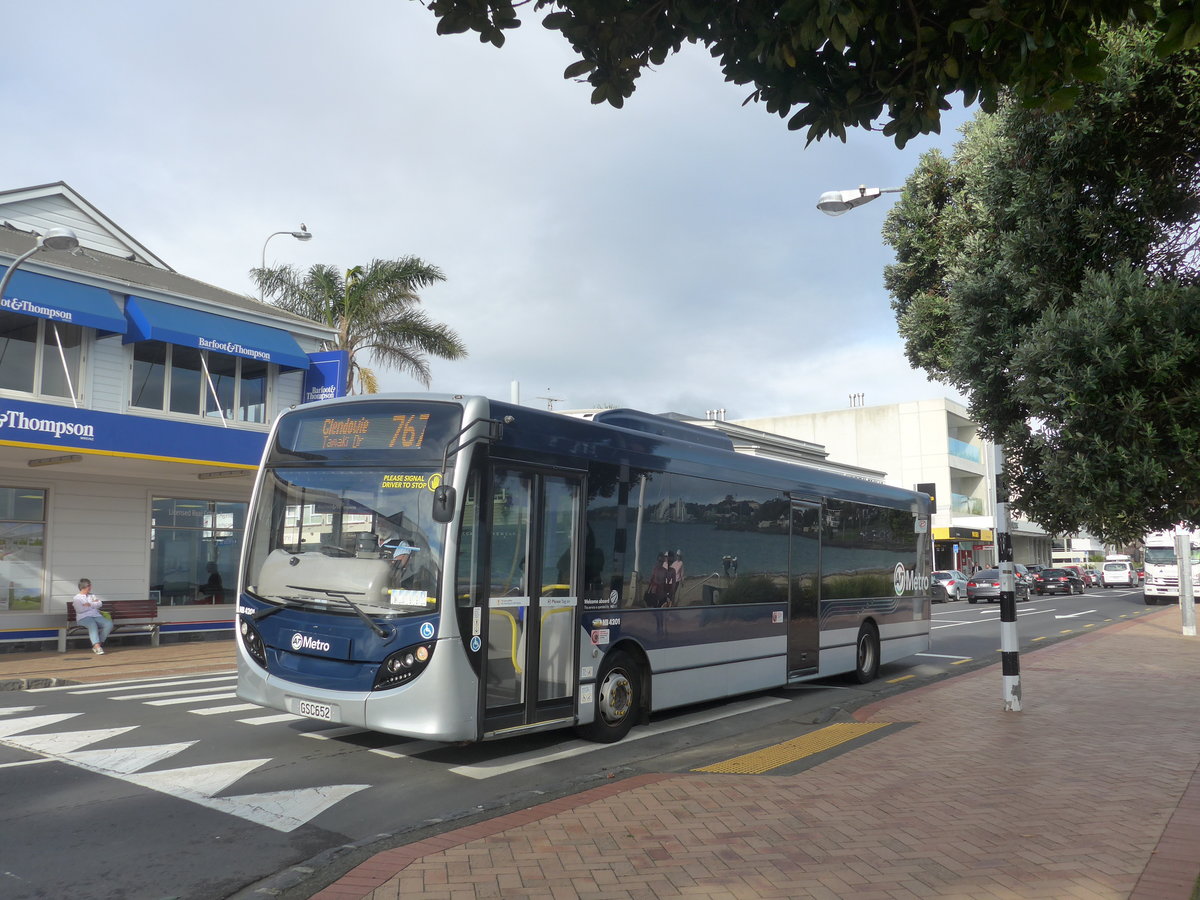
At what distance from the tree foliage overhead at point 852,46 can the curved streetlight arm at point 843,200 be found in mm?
6692

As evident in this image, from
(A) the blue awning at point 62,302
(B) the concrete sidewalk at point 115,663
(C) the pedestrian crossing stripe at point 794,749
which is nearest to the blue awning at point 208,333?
(A) the blue awning at point 62,302

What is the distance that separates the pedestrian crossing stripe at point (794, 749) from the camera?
7.84 meters

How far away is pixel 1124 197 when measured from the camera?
5.49 m

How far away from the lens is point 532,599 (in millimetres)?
8266

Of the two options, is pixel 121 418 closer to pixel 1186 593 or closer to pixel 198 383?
pixel 198 383

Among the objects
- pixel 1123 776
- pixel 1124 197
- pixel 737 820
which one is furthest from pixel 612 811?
pixel 1124 197

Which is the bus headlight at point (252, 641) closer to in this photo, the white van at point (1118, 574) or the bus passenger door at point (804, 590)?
the bus passenger door at point (804, 590)

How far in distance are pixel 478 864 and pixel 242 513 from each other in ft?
60.7

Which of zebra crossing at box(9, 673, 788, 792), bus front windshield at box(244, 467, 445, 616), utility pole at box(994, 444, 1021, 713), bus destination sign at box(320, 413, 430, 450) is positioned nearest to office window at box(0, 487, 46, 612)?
zebra crossing at box(9, 673, 788, 792)

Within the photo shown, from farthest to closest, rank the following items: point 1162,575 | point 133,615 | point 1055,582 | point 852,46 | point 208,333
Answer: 1. point 1055,582
2. point 1162,575
3. point 208,333
4. point 133,615
5. point 852,46

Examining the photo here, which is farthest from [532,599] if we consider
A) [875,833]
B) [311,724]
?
[875,833]

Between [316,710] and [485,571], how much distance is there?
177cm

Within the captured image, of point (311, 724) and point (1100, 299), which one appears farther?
point (311, 724)

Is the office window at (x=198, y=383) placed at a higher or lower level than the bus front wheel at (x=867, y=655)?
higher
